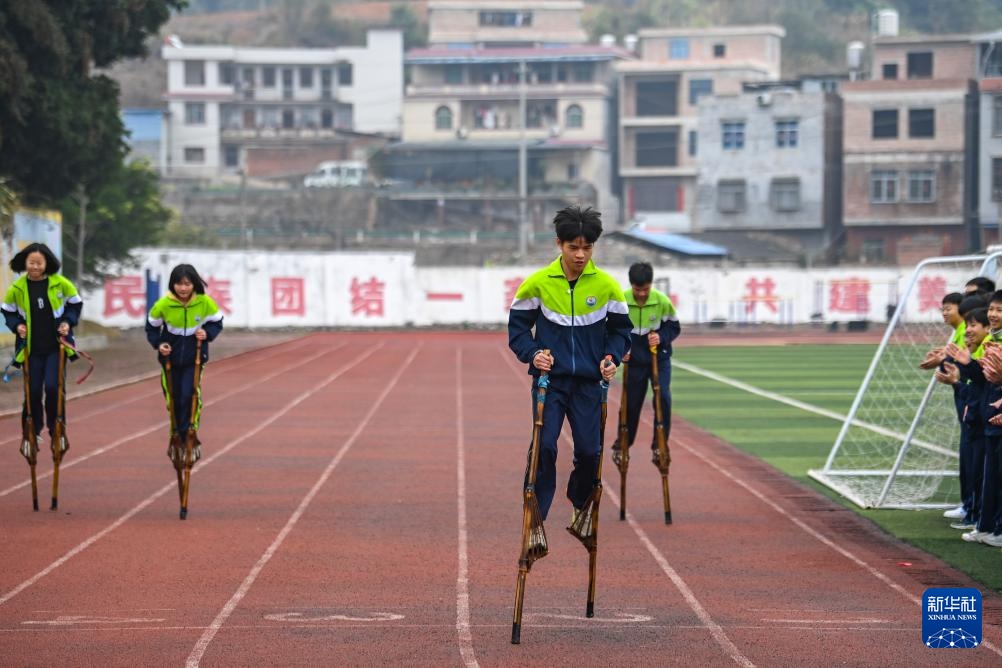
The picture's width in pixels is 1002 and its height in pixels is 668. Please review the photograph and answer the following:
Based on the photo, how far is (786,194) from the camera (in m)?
67.1

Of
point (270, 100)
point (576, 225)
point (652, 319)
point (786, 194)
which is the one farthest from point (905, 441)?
point (270, 100)

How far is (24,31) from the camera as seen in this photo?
25797 mm

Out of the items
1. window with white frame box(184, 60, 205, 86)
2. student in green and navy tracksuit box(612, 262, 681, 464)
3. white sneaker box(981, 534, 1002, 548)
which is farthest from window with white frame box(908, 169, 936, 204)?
white sneaker box(981, 534, 1002, 548)

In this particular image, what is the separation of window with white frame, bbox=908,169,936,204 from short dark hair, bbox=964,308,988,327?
5485cm

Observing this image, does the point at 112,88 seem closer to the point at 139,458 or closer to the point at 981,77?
the point at 139,458

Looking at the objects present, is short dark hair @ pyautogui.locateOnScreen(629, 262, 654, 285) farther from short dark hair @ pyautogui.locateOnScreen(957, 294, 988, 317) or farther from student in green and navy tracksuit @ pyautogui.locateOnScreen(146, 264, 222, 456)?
student in green and navy tracksuit @ pyautogui.locateOnScreen(146, 264, 222, 456)

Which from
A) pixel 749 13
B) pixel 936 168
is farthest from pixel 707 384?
pixel 749 13

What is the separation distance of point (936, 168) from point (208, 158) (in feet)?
138

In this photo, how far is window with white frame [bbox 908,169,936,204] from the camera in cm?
6322

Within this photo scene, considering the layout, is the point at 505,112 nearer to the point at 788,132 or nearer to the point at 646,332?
the point at 788,132

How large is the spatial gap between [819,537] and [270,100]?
78.1 m

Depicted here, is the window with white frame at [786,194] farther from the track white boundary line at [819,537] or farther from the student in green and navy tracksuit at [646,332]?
the student in green and navy tracksuit at [646,332]

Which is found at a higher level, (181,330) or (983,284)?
(983,284)

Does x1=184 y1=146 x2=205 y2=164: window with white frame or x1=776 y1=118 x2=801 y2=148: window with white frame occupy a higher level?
x1=184 y1=146 x2=205 y2=164: window with white frame
